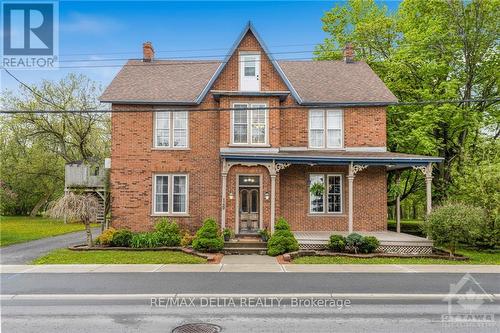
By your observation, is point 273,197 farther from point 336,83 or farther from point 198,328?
point 198,328

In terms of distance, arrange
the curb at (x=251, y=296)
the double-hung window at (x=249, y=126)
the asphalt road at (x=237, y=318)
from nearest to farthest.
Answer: the asphalt road at (x=237, y=318) → the curb at (x=251, y=296) → the double-hung window at (x=249, y=126)

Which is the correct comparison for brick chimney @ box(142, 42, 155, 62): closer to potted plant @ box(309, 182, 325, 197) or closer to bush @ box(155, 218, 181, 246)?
bush @ box(155, 218, 181, 246)

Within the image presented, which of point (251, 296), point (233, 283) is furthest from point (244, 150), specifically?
point (251, 296)

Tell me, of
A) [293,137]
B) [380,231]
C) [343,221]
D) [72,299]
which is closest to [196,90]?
[293,137]

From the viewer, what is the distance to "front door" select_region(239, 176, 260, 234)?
18672 mm

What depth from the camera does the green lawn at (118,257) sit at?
14.5 m

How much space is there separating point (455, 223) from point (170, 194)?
1242 cm

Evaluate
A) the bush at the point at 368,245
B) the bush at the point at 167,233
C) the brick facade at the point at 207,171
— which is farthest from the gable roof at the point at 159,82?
the bush at the point at 368,245

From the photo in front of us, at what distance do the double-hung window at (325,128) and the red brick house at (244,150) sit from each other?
0.16 ft

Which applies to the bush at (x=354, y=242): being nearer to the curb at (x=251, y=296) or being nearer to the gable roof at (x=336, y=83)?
the curb at (x=251, y=296)

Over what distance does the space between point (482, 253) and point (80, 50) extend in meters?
21.2

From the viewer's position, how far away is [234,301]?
29.8 ft

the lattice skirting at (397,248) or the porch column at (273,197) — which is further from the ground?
the porch column at (273,197)

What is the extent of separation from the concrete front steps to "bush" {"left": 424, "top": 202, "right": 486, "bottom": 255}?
6.95 metres
